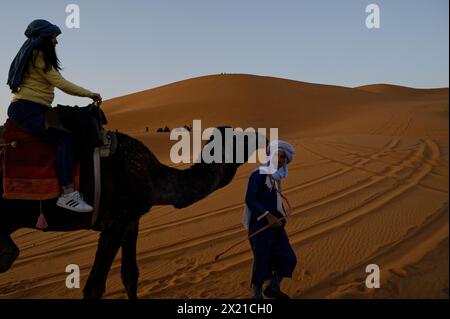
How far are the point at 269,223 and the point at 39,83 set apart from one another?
2.78 meters

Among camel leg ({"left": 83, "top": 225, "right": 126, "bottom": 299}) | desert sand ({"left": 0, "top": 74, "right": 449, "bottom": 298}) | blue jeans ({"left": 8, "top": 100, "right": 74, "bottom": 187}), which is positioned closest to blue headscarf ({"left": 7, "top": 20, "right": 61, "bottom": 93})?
blue jeans ({"left": 8, "top": 100, "right": 74, "bottom": 187})

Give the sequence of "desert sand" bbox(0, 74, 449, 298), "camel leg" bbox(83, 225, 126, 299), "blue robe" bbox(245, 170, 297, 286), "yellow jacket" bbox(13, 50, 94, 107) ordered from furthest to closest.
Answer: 1. "desert sand" bbox(0, 74, 449, 298)
2. "blue robe" bbox(245, 170, 297, 286)
3. "camel leg" bbox(83, 225, 126, 299)
4. "yellow jacket" bbox(13, 50, 94, 107)

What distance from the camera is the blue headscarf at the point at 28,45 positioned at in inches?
177

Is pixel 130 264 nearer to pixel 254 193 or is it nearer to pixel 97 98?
pixel 254 193

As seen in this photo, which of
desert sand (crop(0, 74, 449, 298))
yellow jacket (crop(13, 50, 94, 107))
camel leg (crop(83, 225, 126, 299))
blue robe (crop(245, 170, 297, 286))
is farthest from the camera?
desert sand (crop(0, 74, 449, 298))

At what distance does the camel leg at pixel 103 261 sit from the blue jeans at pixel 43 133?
687 mm

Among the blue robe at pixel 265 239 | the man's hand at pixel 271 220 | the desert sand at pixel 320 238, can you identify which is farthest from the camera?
the desert sand at pixel 320 238

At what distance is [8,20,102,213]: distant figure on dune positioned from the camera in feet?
14.7

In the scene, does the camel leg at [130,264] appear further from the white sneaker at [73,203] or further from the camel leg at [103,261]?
the white sneaker at [73,203]

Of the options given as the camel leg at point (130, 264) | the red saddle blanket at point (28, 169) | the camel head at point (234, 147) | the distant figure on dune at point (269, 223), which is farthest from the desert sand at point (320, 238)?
the red saddle blanket at point (28, 169)

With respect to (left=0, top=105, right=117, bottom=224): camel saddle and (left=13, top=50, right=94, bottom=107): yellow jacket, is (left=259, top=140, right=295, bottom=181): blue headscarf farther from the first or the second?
(left=13, top=50, right=94, bottom=107): yellow jacket

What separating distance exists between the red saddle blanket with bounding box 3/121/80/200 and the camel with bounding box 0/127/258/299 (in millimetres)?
146

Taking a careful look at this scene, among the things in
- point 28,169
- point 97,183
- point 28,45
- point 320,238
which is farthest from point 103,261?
point 320,238

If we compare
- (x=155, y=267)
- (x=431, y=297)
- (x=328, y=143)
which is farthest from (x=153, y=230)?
(x=328, y=143)
